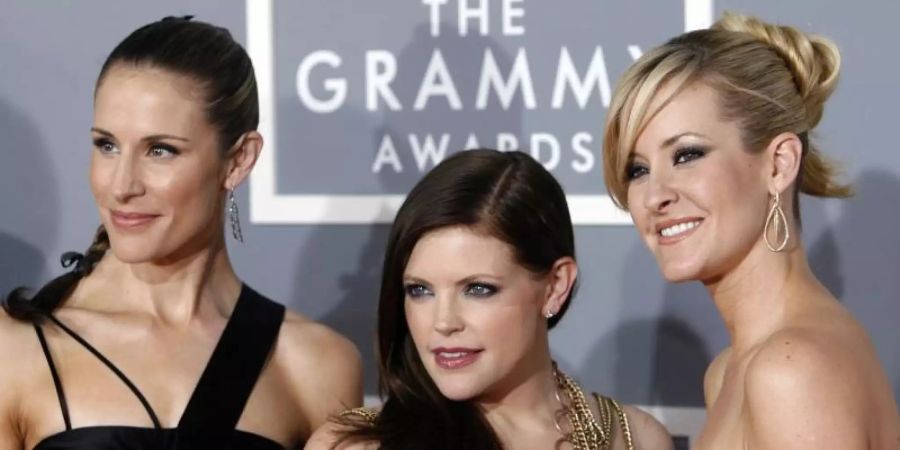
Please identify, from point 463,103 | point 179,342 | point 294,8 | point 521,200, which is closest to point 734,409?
point 521,200

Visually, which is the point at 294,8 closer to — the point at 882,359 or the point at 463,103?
the point at 463,103

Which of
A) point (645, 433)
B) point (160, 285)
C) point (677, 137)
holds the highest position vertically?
point (677, 137)

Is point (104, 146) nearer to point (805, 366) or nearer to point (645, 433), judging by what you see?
point (645, 433)

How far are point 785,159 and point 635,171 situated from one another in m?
0.19

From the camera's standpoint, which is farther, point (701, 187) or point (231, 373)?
point (231, 373)

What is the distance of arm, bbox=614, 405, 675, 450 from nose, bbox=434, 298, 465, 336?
12.3 inches

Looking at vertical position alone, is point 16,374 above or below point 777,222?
below

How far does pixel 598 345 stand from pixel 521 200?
76 cm

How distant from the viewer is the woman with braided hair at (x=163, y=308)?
2084 millimetres

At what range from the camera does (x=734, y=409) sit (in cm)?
189

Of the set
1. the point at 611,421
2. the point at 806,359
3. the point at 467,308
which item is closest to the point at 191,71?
the point at 467,308

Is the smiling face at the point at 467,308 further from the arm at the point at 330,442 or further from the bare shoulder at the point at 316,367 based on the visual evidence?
the bare shoulder at the point at 316,367

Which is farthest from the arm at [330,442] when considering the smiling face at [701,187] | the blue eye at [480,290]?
the smiling face at [701,187]

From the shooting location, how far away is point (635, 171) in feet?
6.47
